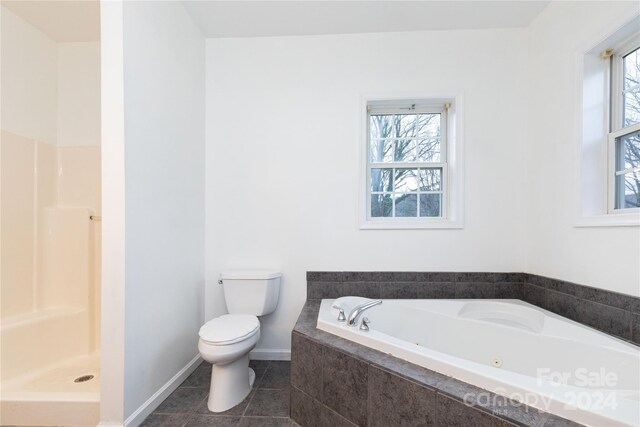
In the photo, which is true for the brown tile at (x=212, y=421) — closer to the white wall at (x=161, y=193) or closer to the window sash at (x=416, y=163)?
the white wall at (x=161, y=193)

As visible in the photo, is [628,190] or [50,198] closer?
[628,190]

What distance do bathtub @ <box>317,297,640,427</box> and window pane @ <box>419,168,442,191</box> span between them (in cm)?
91

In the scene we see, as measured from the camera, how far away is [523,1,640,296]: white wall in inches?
52.6

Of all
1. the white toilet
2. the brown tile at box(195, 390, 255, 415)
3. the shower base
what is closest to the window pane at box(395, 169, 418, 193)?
the white toilet

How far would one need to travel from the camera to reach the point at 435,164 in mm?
2201

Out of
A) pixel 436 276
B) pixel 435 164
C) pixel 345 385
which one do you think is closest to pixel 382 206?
pixel 435 164

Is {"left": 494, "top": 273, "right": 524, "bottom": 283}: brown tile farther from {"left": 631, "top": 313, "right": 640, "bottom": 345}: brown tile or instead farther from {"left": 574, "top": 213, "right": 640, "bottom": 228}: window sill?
{"left": 631, "top": 313, "right": 640, "bottom": 345}: brown tile

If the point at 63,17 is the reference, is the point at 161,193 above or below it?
below

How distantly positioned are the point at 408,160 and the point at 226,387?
2069mm

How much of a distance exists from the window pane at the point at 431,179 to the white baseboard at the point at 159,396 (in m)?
2.24

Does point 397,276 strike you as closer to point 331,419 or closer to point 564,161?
point 331,419

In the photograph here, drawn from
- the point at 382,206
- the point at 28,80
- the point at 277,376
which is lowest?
the point at 277,376

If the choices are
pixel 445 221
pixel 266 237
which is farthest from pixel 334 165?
pixel 445 221

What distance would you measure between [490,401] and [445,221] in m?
1.41
